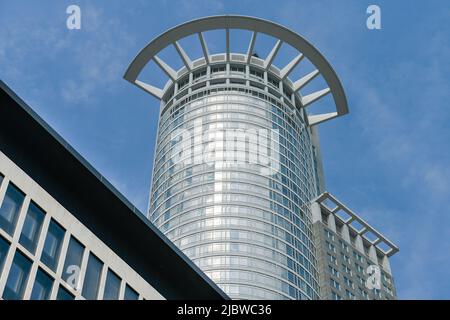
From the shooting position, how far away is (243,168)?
12381 cm

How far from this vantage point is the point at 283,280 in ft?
355

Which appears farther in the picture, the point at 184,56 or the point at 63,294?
the point at 184,56

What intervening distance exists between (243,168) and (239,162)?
1.90 meters

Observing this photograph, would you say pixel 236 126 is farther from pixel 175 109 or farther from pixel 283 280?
pixel 283 280

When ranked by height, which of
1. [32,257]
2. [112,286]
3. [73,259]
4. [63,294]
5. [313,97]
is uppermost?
[313,97]

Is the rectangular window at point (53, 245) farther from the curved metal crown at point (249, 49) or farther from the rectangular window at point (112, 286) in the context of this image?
the curved metal crown at point (249, 49)

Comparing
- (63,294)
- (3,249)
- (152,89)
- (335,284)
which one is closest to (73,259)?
(63,294)

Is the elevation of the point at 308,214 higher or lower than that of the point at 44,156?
higher

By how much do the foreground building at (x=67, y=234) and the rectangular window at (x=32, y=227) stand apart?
5 cm

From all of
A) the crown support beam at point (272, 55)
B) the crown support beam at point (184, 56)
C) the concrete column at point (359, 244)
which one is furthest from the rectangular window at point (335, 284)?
the crown support beam at point (184, 56)

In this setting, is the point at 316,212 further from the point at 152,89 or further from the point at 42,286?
the point at 42,286

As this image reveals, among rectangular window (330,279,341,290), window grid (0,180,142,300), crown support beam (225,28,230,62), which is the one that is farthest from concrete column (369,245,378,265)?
window grid (0,180,142,300)
